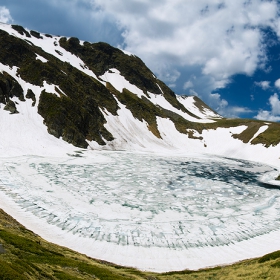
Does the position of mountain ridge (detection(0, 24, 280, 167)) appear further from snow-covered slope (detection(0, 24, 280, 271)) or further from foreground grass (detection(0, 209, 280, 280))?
foreground grass (detection(0, 209, 280, 280))

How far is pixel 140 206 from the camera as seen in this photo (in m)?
34.2

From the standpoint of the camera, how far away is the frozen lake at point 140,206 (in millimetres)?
25766

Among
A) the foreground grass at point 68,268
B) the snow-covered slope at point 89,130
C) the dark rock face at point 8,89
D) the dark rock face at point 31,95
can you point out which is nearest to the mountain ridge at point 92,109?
the dark rock face at point 8,89

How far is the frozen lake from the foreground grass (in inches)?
109

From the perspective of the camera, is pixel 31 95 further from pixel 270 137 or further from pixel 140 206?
pixel 270 137

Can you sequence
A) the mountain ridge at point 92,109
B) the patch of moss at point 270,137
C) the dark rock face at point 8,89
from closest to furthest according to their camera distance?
the dark rock face at point 8,89, the mountain ridge at point 92,109, the patch of moss at point 270,137

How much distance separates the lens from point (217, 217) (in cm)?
3219

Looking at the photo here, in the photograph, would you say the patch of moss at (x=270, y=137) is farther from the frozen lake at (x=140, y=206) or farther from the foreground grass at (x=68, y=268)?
the foreground grass at (x=68, y=268)

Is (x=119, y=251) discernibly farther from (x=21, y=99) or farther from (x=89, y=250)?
(x=21, y=99)

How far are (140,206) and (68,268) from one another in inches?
771

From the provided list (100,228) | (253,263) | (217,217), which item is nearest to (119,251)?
(100,228)

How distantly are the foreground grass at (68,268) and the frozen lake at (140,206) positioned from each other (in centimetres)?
278

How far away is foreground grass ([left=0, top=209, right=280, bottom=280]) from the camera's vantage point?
38.0ft

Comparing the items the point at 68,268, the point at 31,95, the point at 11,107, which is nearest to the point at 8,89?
the point at 31,95
